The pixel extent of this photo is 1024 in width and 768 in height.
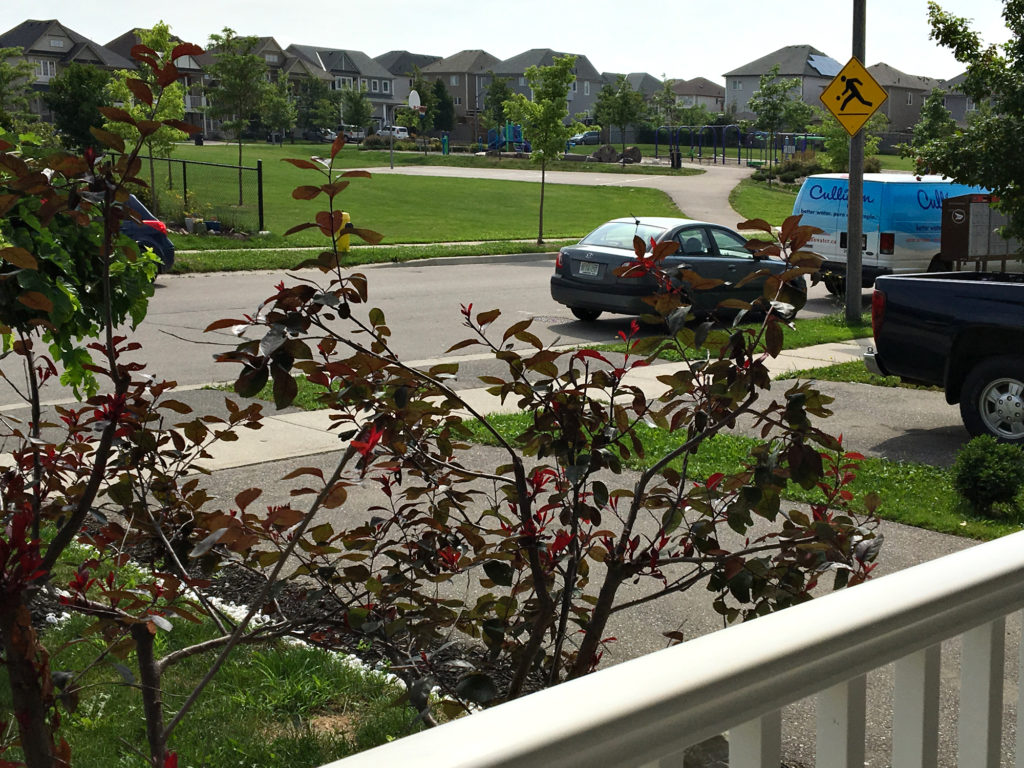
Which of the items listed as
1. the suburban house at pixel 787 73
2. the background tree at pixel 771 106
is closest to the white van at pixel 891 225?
the background tree at pixel 771 106

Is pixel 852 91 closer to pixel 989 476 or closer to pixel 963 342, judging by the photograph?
pixel 963 342

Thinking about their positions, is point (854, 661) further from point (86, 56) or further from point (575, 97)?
point (575, 97)

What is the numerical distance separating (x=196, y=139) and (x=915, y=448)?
76.7 metres

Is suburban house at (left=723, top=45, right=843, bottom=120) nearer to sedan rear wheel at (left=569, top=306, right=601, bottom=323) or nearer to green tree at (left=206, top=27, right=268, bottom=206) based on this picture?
green tree at (left=206, top=27, right=268, bottom=206)

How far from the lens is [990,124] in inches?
519

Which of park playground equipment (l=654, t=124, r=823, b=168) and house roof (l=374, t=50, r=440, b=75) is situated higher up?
house roof (l=374, t=50, r=440, b=75)

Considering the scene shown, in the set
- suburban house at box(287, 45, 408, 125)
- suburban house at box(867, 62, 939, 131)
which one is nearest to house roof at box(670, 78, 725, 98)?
suburban house at box(867, 62, 939, 131)

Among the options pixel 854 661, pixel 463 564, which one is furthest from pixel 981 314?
pixel 854 661

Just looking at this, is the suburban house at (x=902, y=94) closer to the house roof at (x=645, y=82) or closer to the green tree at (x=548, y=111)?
the house roof at (x=645, y=82)

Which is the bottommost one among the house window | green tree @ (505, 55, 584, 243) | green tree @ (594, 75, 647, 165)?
green tree @ (505, 55, 584, 243)

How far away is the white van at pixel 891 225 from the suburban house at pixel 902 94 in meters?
102

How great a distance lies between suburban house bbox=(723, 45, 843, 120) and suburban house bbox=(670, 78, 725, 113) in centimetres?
1557

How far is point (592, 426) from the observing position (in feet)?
10.5

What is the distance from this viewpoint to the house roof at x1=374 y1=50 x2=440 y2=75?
14275 cm
